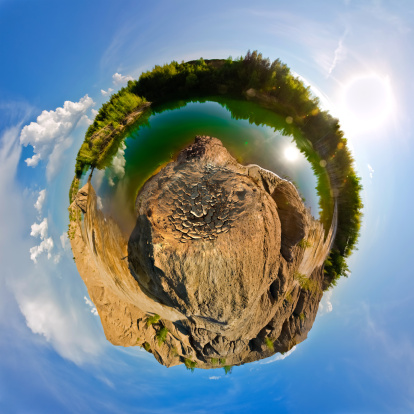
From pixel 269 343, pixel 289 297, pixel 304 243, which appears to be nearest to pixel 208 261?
pixel 304 243

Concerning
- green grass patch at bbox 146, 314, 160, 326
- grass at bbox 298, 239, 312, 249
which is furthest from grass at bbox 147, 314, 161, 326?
grass at bbox 298, 239, 312, 249

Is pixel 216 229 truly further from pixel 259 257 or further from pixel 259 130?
pixel 259 130

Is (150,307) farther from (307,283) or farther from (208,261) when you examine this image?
(307,283)

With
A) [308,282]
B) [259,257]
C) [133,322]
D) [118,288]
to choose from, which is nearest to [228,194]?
[259,257]

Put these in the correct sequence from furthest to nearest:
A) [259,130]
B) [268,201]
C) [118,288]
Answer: [118,288] < [259,130] < [268,201]

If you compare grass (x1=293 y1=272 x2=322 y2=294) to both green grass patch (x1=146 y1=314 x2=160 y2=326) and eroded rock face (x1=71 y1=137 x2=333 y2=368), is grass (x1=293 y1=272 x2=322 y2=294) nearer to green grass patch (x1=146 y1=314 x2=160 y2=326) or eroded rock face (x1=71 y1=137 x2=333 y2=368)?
eroded rock face (x1=71 y1=137 x2=333 y2=368)

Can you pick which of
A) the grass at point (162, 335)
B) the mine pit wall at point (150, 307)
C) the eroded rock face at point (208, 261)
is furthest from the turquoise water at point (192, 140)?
the grass at point (162, 335)
